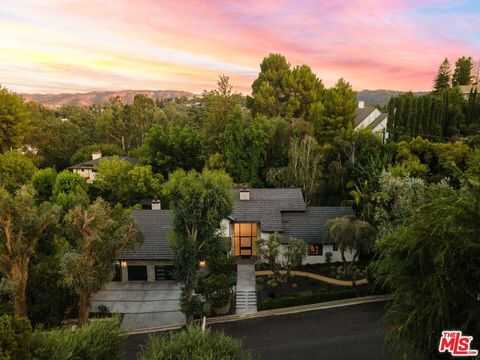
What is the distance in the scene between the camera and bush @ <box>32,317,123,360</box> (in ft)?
42.8

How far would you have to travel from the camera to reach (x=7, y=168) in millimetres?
43062

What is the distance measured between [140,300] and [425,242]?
2024cm

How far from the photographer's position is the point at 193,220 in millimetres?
21078

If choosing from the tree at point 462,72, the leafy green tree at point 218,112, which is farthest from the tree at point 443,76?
the leafy green tree at point 218,112

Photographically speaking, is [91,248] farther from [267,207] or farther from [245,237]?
[267,207]

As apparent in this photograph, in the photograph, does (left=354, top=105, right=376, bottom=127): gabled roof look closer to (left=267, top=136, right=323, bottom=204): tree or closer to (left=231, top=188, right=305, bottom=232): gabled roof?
(left=267, top=136, right=323, bottom=204): tree

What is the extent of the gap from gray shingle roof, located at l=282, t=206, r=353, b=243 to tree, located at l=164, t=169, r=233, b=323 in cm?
953

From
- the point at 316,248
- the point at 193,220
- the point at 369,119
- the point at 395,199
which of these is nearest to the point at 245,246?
the point at 316,248

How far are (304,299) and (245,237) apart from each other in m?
8.76

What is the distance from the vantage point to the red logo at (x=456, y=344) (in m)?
11.0

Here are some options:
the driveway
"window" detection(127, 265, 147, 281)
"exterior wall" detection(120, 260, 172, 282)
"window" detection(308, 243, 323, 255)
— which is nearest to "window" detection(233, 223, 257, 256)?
"window" detection(308, 243, 323, 255)

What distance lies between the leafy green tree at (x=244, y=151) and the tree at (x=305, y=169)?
3.88 metres

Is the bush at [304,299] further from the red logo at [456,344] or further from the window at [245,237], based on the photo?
the red logo at [456,344]

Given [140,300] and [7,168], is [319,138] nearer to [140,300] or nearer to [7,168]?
[140,300]
